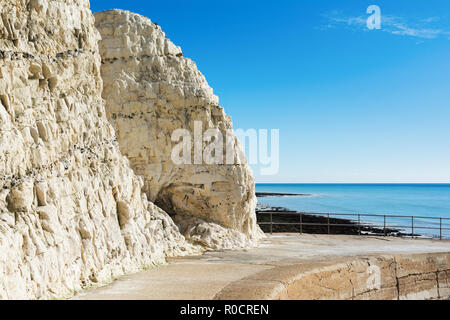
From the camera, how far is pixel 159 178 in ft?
47.9

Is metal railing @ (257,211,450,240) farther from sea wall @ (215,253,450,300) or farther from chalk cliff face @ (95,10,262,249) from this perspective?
chalk cliff face @ (95,10,262,249)

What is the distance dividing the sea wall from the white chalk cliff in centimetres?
291

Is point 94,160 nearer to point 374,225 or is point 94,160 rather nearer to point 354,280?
point 354,280

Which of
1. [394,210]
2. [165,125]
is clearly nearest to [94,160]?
[165,125]

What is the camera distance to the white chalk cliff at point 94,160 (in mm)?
7191

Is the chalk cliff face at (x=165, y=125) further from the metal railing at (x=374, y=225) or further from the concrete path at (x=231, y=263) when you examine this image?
the metal railing at (x=374, y=225)

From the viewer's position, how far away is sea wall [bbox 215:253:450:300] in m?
8.59

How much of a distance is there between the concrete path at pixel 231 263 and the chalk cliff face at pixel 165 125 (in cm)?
162

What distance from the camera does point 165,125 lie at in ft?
48.8

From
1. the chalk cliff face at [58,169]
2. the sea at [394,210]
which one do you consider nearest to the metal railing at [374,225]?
the sea at [394,210]

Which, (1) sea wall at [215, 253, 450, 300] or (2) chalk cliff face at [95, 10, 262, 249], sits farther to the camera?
(2) chalk cliff face at [95, 10, 262, 249]

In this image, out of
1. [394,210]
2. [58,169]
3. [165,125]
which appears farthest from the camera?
[394,210]

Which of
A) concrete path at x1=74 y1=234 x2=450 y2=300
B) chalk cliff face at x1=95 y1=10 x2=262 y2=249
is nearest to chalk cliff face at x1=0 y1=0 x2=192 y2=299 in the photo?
concrete path at x1=74 y1=234 x2=450 y2=300

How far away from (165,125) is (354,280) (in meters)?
7.69
